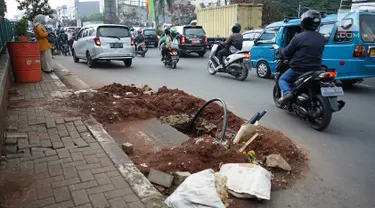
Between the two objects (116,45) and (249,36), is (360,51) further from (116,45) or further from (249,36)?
(116,45)

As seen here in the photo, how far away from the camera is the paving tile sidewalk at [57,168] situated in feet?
9.09

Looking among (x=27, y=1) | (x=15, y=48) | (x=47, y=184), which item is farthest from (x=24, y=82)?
(x=27, y=1)

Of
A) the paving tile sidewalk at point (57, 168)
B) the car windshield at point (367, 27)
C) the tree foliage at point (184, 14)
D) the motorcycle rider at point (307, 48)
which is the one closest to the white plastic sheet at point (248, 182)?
the paving tile sidewalk at point (57, 168)

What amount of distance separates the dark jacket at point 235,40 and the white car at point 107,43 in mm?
4459

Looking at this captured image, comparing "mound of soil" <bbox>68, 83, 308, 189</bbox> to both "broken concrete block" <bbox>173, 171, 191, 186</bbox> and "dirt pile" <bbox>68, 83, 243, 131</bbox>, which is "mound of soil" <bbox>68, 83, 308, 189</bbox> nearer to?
"dirt pile" <bbox>68, 83, 243, 131</bbox>

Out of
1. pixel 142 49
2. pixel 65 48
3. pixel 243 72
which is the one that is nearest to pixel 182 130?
pixel 243 72

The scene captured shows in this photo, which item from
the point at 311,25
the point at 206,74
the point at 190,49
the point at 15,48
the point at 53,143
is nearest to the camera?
the point at 53,143

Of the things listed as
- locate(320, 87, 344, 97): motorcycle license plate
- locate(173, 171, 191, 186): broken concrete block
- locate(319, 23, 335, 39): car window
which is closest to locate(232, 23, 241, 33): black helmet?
locate(319, 23, 335, 39): car window

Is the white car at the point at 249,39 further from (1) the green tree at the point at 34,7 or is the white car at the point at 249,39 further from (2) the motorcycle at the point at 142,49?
(1) the green tree at the point at 34,7

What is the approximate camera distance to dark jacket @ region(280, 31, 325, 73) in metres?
5.31

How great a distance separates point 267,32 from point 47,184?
912 centimetres

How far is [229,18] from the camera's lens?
19.6 m

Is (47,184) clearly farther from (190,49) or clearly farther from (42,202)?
(190,49)

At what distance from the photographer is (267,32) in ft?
34.6
